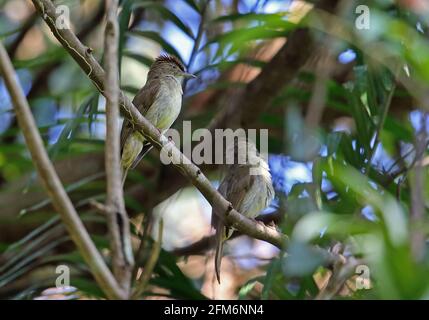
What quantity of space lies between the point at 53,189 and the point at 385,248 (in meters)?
0.85

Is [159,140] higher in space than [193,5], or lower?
lower

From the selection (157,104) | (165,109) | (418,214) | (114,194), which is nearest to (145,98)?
(157,104)

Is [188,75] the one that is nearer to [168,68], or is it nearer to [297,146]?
[168,68]

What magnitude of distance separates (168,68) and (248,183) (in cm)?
117

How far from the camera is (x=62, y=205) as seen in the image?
179 cm

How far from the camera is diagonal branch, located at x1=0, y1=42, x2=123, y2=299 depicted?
1.76 m

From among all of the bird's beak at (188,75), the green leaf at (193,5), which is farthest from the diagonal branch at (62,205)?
the bird's beak at (188,75)

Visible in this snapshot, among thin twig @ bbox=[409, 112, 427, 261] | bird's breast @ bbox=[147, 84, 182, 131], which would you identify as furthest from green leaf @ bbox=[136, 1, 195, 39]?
thin twig @ bbox=[409, 112, 427, 261]

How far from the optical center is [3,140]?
709cm

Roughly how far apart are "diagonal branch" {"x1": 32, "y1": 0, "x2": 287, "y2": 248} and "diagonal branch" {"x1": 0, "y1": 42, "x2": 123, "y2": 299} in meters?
1.66

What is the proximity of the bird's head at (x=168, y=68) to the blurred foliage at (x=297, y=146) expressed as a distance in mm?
180

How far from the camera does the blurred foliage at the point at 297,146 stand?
7.57 feet

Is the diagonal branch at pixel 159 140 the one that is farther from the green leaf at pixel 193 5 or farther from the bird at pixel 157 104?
the green leaf at pixel 193 5

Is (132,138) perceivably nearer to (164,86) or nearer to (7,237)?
(164,86)
